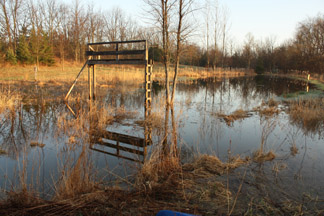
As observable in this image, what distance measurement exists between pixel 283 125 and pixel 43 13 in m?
46.9

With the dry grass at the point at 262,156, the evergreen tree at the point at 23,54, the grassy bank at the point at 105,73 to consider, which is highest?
the evergreen tree at the point at 23,54

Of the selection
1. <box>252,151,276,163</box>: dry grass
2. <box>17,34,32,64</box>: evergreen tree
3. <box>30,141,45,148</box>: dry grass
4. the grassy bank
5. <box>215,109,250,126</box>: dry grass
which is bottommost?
<box>252,151,276,163</box>: dry grass

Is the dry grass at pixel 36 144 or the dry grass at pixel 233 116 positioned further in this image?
the dry grass at pixel 233 116

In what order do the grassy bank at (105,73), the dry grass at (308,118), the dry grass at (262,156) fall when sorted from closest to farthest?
1. the dry grass at (262,156)
2. the dry grass at (308,118)
3. the grassy bank at (105,73)

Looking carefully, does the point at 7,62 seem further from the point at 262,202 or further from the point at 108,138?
the point at 262,202

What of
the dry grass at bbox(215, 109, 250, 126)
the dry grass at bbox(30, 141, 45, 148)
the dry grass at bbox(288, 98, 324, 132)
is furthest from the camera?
the dry grass at bbox(215, 109, 250, 126)

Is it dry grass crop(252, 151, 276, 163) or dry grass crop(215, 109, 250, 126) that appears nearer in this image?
dry grass crop(252, 151, 276, 163)

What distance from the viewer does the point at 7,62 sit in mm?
30500

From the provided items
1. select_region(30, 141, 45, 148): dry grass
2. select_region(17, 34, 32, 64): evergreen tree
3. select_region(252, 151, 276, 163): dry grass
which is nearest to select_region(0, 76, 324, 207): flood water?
select_region(30, 141, 45, 148): dry grass

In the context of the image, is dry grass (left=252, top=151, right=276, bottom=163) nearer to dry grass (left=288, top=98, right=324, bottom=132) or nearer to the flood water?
the flood water

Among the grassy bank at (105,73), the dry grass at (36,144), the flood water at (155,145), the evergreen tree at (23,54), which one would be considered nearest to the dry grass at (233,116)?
the flood water at (155,145)

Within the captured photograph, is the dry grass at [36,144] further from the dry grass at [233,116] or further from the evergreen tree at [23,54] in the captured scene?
the evergreen tree at [23,54]

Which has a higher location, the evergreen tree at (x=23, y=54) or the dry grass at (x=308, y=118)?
the evergreen tree at (x=23, y=54)

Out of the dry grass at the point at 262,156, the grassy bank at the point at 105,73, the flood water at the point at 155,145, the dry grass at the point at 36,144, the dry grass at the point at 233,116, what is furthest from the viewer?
the grassy bank at the point at 105,73
